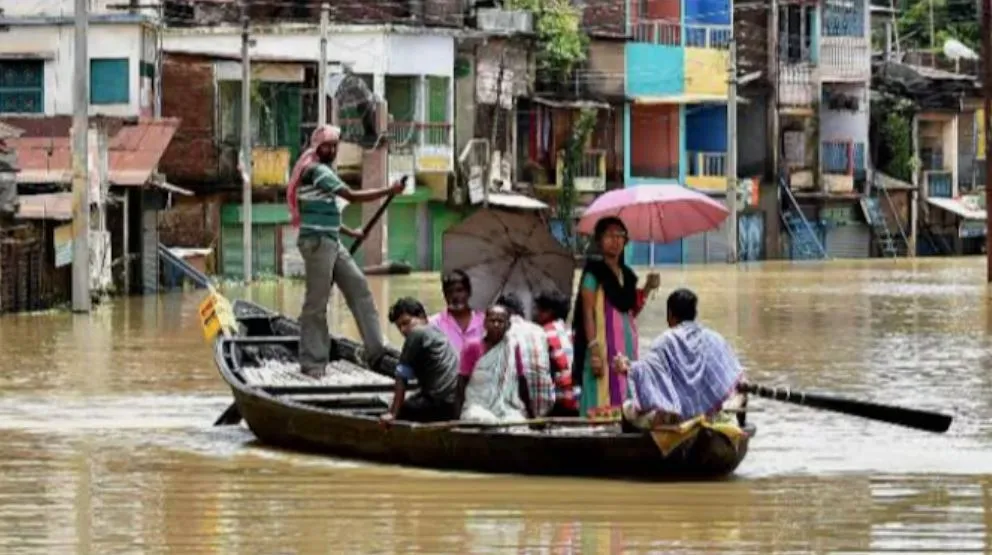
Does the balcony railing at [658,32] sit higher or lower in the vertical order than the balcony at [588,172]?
higher

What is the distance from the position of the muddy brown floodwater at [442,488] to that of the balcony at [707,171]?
45.5 meters

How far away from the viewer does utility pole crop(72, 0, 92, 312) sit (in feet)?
118

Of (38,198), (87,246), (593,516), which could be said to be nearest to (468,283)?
(593,516)

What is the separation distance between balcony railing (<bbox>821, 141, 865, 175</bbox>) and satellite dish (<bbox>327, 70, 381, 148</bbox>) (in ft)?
73.3

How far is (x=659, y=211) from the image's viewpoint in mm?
16906

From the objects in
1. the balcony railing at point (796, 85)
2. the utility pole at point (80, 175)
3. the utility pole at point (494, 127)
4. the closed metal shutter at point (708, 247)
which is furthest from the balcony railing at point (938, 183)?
the utility pole at point (80, 175)

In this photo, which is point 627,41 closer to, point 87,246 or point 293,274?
point 293,274

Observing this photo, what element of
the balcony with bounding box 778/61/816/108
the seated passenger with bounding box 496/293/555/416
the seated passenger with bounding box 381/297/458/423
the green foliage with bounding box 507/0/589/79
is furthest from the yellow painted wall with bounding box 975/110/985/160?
the seated passenger with bounding box 496/293/555/416

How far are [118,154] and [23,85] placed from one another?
474 centimetres

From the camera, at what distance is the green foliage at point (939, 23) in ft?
291

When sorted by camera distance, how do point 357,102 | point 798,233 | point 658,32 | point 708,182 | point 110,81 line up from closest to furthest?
point 110,81 → point 357,102 → point 658,32 → point 708,182 → point 798,233

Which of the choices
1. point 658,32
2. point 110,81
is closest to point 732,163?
point 658,32

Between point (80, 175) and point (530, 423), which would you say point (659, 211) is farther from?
point (80, 175)

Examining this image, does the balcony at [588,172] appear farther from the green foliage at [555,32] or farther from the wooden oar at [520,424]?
the wooden oar at [520,424]
